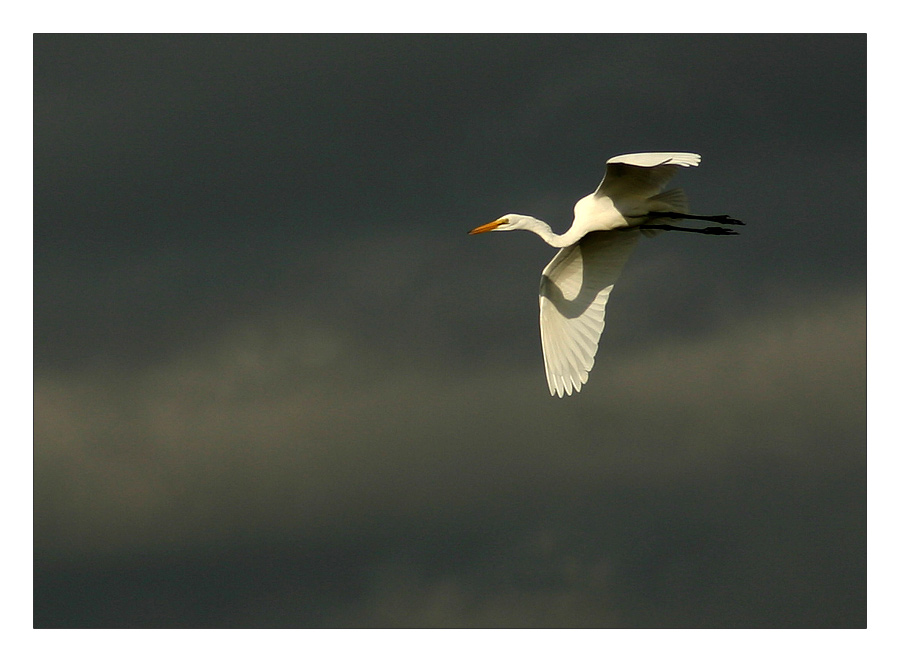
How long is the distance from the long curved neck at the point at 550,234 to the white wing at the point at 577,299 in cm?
44

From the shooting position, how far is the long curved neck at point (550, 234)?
2467 cm

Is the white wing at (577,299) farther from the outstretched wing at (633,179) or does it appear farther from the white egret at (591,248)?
the outstretched wing at (633,179)

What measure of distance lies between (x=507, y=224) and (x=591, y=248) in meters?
1.47

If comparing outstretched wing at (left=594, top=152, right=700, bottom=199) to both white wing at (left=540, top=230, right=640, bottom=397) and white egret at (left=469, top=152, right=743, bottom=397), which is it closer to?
white egret at (left=469, top=152, right=743, bottom=397)

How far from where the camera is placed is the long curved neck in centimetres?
2467

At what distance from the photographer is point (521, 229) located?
2528cm

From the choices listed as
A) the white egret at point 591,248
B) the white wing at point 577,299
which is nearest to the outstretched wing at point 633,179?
the white egret at point 591,248

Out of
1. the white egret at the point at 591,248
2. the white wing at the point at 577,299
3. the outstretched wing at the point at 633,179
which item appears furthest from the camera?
the white wing at the point at 577,299

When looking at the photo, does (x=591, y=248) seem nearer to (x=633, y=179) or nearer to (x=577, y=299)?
(x=577, y=299)

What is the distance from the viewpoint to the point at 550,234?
24953 millimetres

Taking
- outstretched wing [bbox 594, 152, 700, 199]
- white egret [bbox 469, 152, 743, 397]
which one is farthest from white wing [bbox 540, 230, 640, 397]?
outstretched wing [bbox 594, 152, 700, 199]
